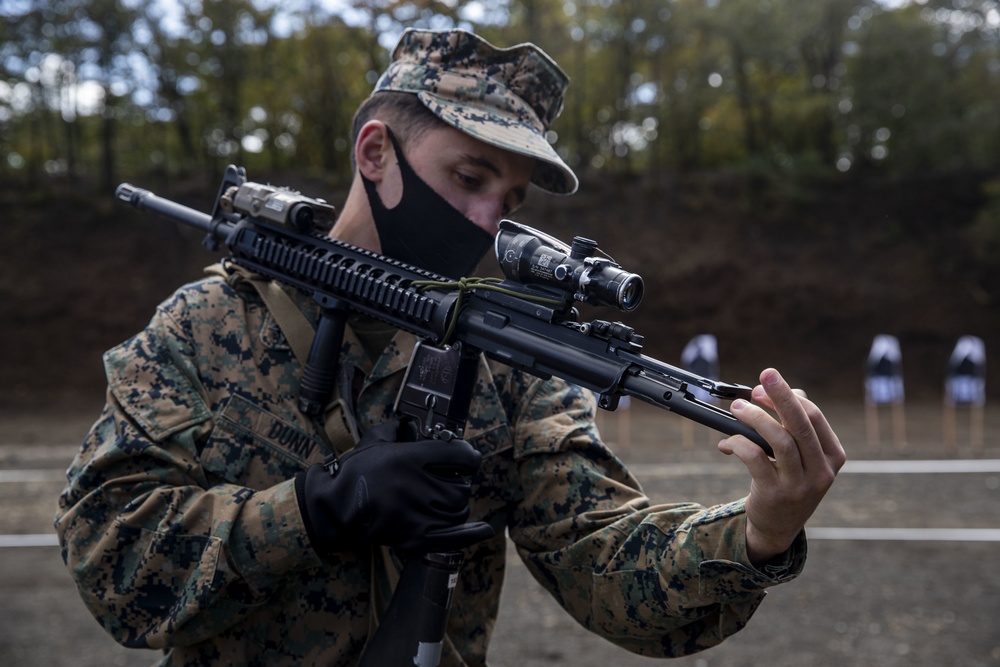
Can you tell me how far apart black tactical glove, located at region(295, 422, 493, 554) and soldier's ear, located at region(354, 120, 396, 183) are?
2.52 feet

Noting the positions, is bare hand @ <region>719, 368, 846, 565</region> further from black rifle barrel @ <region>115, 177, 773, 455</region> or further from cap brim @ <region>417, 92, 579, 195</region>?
cap brim @ <region>417, 92, 579, 195</region>

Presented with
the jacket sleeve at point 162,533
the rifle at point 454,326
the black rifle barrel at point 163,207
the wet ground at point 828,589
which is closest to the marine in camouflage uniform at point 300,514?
the jacket sleeve at point 162,533

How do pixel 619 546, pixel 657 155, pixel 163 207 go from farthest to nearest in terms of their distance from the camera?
1. pixel 657 155
2. pixel 163 207
3. pixel 619 546

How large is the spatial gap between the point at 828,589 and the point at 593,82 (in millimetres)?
18295

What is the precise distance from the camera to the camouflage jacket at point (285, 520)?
186 cm

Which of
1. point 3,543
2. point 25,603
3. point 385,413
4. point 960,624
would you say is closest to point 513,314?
point 385,413

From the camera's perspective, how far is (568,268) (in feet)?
6.07

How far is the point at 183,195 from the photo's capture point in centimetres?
1942

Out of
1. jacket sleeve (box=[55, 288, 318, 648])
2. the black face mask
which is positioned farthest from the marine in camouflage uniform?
the black face mask

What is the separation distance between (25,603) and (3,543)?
150cm

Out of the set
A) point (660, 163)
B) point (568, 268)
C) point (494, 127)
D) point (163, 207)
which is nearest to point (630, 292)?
point (568, 268)

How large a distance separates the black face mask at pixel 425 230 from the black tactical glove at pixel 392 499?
57 centimetres

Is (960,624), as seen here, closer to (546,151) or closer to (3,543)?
(546,151)

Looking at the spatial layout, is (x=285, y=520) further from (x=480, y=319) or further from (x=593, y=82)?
(x=593, y=82)
